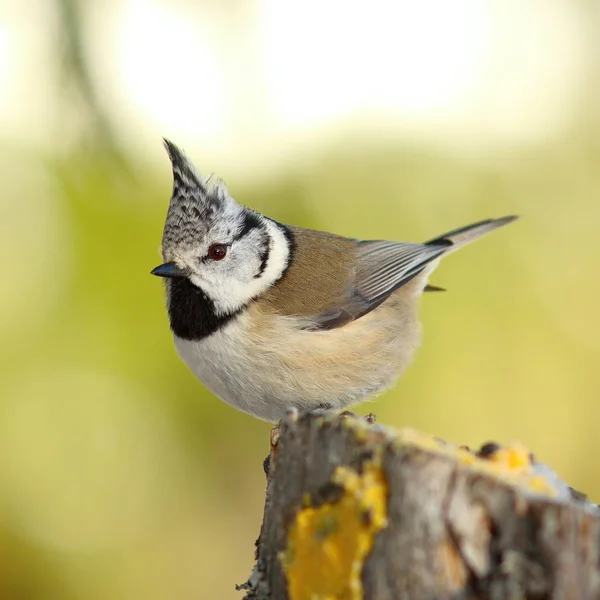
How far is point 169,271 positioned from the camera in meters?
2.29

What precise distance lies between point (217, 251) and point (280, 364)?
0.42 m

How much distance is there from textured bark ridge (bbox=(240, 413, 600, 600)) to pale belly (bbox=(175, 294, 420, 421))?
0.95 metres

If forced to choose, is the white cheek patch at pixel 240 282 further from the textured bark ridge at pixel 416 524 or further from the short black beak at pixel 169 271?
the textured bark ridge at pixel 416 524

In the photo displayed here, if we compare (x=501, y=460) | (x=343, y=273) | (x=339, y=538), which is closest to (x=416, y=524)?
(x=339, y=538)

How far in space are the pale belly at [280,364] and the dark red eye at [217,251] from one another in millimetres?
209

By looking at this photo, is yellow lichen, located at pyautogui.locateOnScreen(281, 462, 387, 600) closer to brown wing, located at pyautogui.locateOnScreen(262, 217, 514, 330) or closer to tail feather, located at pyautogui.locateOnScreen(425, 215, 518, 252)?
brown wing, located at pyautogui.locateOnScreen(262, 217, 514, 330)

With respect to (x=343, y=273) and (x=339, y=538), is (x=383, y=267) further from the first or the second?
(x=339, y=538)

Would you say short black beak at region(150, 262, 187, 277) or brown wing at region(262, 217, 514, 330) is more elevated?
brown wing at region(262, 217, 514, 330)

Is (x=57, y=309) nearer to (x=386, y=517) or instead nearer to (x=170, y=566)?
(x=170, y=566)

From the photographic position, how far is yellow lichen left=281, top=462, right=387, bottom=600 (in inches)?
46.1

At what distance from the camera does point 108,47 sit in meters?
2.32

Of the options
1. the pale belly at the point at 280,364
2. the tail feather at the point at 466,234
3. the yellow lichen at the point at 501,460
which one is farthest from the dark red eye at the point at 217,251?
the yellow lichen at the point at 501,460

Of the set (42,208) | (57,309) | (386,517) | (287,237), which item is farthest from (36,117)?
(386,517)

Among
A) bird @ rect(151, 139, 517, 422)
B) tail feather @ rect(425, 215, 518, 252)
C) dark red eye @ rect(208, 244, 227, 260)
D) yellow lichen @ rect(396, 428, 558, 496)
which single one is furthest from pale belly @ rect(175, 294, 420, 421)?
yellow lichen @ rect(396, 428, 558, 496)
